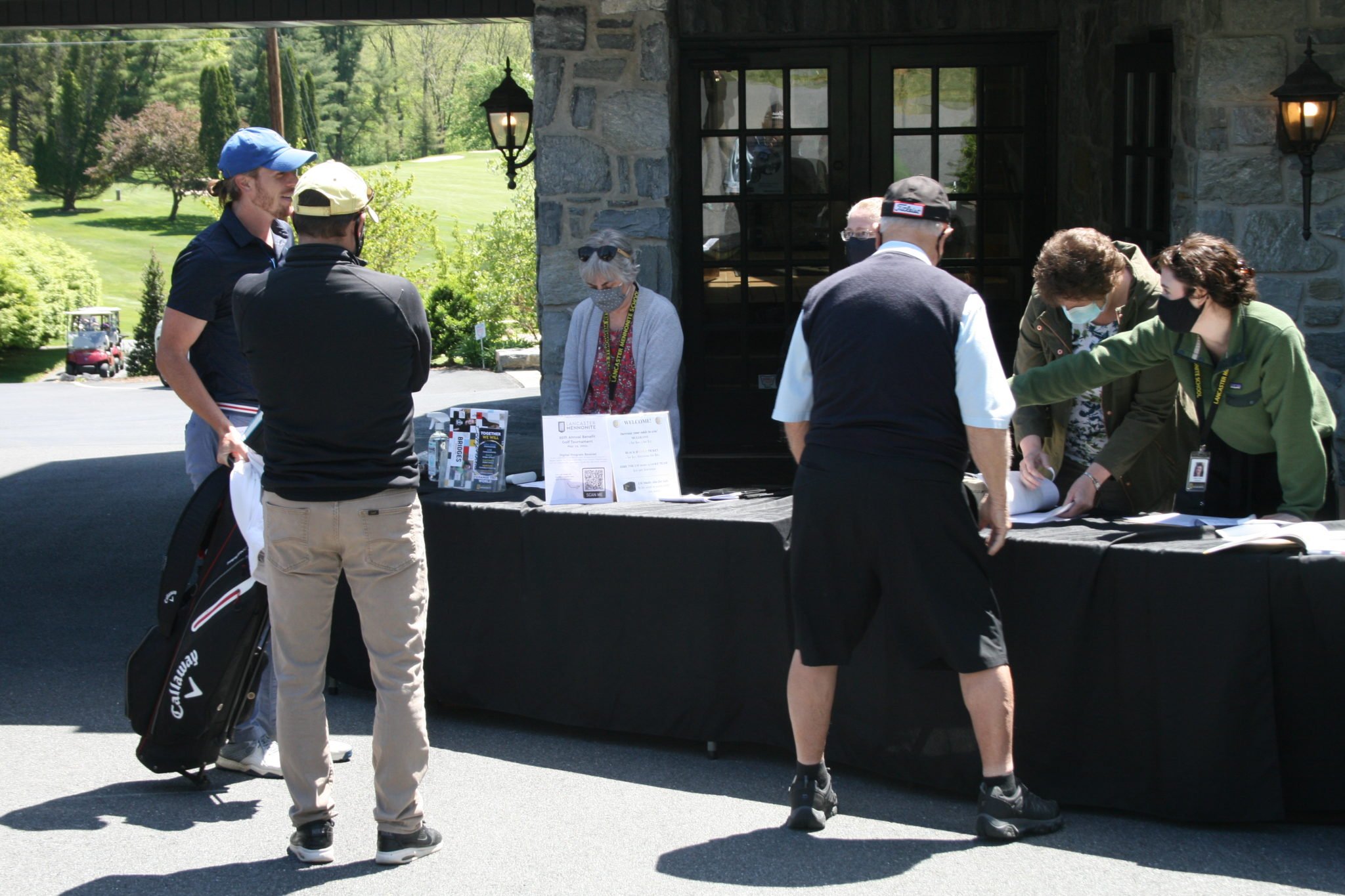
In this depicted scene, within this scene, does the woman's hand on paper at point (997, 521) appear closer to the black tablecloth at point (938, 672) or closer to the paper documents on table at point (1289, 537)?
the black tablecloth at point (938, 672)

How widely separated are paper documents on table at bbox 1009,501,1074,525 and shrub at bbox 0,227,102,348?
2340 centimetres

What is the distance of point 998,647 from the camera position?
3428mm

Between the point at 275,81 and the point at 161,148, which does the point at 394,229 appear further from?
the point at 161,148

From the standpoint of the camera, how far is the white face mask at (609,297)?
509 cm

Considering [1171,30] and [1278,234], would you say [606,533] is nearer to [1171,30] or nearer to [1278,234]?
[1278,234]

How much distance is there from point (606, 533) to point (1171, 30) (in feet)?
11.9

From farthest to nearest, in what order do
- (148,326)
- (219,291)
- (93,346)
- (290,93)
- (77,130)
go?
(77,130), (290,93), (148,326), (93,346), (219,291)

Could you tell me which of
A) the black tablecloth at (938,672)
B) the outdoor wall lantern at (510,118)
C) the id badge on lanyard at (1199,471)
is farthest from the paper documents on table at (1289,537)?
the outdoor wall lantern at (510,118)

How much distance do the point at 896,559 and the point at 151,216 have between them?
53.7 metres

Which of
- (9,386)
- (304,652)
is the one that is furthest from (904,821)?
(9,386)

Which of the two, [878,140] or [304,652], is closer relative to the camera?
[304,652]

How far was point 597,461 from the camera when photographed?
4.39 m

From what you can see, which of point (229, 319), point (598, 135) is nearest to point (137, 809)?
point (229, 319)

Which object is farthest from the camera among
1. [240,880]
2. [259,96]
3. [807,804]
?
[259,96]
